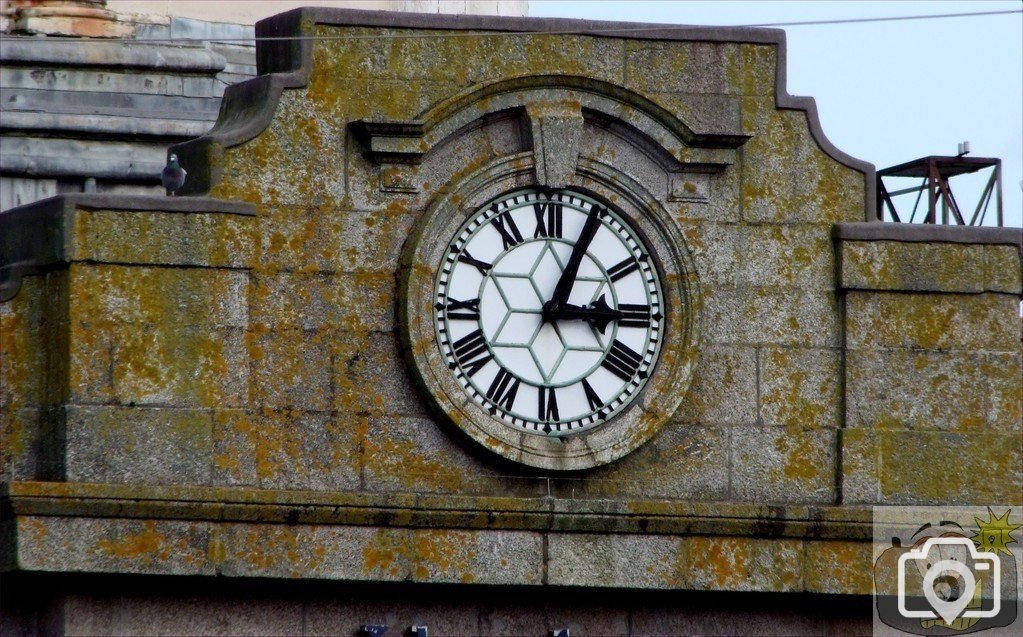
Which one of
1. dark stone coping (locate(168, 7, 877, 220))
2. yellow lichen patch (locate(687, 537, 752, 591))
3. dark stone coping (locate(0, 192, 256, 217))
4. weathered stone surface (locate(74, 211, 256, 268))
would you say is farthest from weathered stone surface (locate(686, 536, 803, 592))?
dark stone coping (locate(0, 192, 256, 217))

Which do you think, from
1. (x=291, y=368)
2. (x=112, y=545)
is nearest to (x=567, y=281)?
(x=291, y=368)

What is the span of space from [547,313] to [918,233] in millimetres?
2746

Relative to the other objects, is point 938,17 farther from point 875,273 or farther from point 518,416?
point 518,416

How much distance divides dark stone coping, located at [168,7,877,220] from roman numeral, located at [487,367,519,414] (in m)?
2.34

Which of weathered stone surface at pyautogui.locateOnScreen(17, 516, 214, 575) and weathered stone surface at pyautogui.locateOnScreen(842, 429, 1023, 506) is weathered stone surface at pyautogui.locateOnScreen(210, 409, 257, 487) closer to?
weathered stone surface at pyautogui.locateOnScreen(17, 516, 214, 575)

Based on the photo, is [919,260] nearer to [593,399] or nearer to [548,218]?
[593,399]

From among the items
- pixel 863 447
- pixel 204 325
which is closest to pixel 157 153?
pixel 204 325

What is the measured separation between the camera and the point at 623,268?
71.7 ft

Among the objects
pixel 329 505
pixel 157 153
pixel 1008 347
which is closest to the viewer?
pixel 329 505

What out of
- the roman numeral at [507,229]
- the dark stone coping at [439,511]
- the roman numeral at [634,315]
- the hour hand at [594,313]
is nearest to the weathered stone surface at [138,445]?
the dark stone coping at [439,511]

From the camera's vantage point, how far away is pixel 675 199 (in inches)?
869

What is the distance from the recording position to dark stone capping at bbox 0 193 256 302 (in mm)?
21000

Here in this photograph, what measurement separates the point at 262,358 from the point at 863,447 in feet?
13.9

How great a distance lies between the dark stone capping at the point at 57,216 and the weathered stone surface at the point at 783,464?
12.5ft
